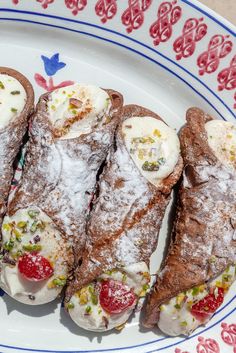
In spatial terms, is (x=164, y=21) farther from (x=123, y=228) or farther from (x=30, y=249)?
(x=30, y=249)

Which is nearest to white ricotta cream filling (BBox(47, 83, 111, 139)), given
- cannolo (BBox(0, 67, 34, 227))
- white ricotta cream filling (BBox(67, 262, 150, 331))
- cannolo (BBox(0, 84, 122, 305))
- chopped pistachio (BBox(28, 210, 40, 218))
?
cannolo (BBox(0, 84, 122, 305))

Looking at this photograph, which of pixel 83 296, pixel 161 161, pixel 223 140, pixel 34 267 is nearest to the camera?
pixel 34 267

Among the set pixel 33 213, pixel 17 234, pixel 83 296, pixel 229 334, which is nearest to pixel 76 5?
pixel 33 213

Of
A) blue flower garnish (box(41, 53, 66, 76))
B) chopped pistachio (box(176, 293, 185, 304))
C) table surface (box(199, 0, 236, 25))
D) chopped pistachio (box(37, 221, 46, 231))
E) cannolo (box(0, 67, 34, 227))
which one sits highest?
table surface (box(199, 0, 236, 25))

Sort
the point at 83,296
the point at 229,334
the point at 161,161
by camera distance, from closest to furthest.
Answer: the point at 83,296 < the point at 161,161 < the point at 229,334

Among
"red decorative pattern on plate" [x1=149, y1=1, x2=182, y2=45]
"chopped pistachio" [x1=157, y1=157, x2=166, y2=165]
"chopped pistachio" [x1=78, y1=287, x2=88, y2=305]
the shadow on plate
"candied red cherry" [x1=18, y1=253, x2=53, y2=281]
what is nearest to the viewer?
"candied red cherry" [x1=18, y1=253, x2=53, y2=281]

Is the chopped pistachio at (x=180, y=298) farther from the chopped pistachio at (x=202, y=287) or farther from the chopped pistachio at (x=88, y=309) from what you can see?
the chopped pistachio at (x=88, y=309)

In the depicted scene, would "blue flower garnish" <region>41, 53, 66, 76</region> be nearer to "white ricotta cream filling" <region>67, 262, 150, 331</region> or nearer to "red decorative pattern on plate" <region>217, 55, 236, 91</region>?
"red decorative pattern on plate" <region>217, 55, 236, 91</region>
